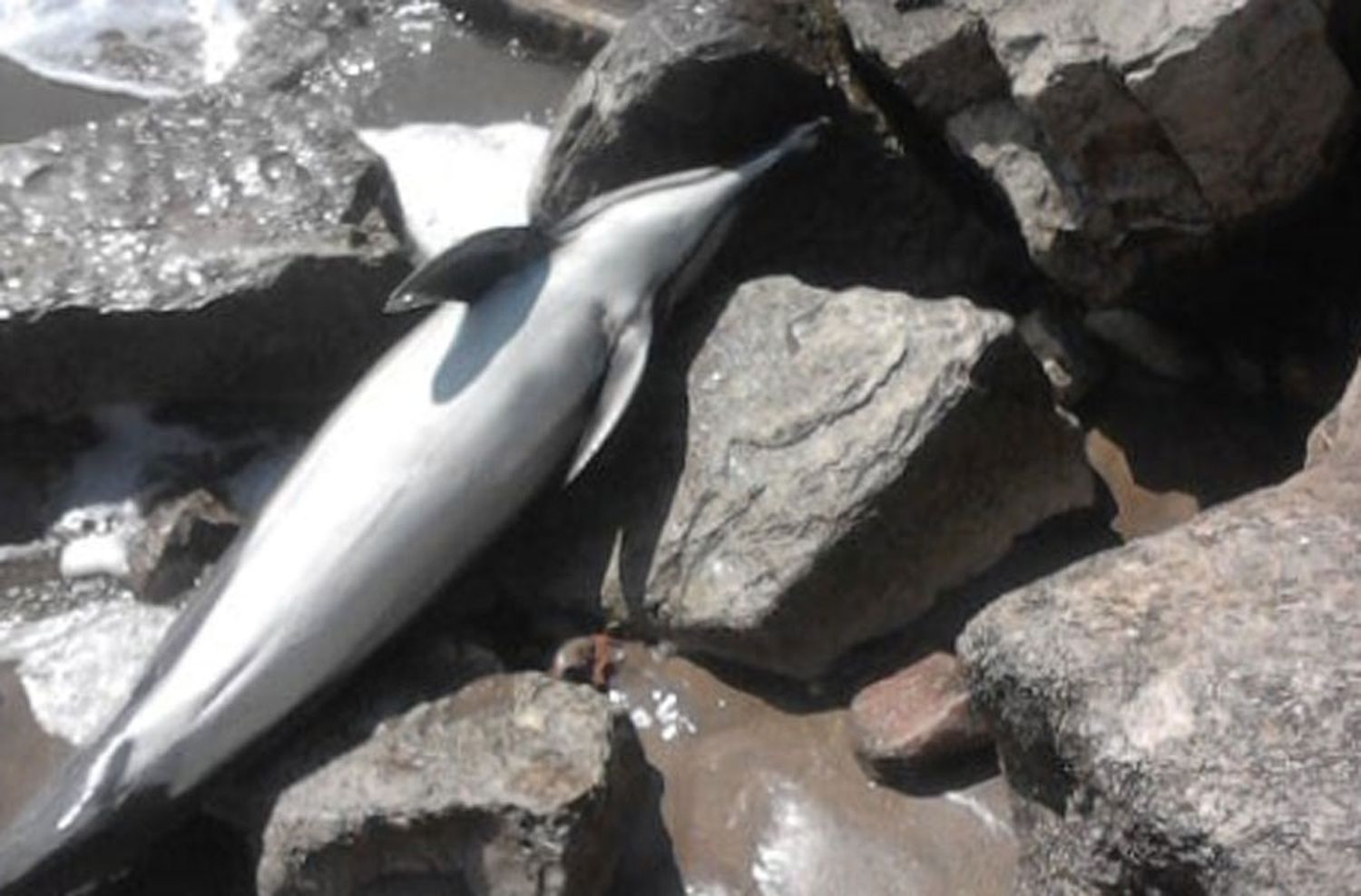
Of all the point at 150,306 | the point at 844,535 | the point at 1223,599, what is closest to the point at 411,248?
the point at 150,306

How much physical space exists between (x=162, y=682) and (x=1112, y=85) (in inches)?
95.7

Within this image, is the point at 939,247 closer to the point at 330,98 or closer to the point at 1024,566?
the point at 1024,566

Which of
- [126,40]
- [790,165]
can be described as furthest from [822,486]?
[126,40]

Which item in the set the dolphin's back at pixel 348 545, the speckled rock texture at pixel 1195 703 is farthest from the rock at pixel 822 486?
the speckled rock texture at pixel 1195 703

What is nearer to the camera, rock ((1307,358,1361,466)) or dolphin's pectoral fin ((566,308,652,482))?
rock ((1307,358,1361,466))

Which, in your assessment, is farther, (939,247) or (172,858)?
(939,247)

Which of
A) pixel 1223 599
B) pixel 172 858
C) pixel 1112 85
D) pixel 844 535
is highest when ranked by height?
pixel 1112 85

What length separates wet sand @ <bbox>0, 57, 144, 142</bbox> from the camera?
6.88 metres

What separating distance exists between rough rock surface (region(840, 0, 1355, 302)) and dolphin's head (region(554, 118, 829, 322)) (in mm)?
514

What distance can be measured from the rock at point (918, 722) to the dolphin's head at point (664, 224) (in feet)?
3.95

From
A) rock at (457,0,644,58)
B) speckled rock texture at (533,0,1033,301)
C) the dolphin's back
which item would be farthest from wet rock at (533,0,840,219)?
rock at (457,0,644,58)

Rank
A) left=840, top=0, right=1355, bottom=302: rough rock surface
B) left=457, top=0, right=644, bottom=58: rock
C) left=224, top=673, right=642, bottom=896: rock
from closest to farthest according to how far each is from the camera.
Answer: left=224, top=673, right=642, bottom=896: rock
left=840, top=0, right=1355, bottom=302: rough rock surface
left=457, top=0, right=644, bottom=58: rock

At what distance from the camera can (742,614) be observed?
4.78 metres

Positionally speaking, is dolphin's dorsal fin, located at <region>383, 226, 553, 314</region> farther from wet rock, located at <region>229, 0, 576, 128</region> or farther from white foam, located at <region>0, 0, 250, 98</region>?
white foam, located at <region>0, 0, 250, 98</region>
